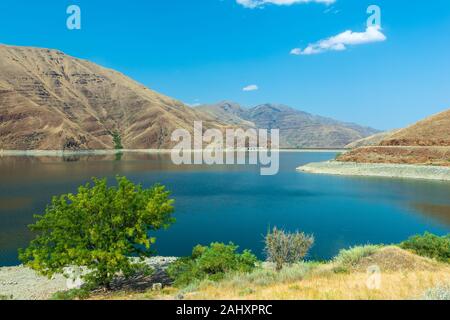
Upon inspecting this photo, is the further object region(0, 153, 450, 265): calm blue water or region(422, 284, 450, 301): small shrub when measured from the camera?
region(0, 153, 450, 265): calm blue water

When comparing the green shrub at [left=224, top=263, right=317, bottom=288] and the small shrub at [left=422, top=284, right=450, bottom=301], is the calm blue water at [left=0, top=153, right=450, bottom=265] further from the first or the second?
the small shrub at [left=422, top=284, right=450, bottom=301]

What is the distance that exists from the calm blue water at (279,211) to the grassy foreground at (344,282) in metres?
11.1

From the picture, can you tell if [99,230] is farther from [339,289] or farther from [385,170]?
[385,170]

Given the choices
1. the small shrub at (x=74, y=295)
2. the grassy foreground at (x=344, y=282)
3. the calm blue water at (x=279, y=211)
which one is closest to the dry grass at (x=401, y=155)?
the calm blue water at (x=279, y=211)

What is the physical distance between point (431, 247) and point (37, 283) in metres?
25.0

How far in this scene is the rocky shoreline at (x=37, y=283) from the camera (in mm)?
21002

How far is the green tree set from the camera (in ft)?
62.4

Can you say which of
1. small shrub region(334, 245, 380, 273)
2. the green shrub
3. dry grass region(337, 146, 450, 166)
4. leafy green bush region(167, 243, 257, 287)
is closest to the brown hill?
dry grass region(337, 146, 450, 166)

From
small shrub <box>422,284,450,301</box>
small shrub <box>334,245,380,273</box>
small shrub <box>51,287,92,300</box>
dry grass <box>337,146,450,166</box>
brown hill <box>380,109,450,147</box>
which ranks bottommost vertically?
small shrub <box>51,287,92,300</box>

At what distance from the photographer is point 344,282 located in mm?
14648

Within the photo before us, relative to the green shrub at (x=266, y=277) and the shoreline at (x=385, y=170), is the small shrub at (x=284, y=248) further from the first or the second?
the shoreline at (x=385, y=170)

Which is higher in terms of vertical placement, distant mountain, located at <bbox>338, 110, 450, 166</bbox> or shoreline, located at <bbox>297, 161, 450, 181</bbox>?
distant mountain, located at <bbox>338, 110, 450, 166</bbox>

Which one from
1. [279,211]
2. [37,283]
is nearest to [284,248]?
[37,283]

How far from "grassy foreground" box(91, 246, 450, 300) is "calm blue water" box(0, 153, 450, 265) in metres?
11.1
